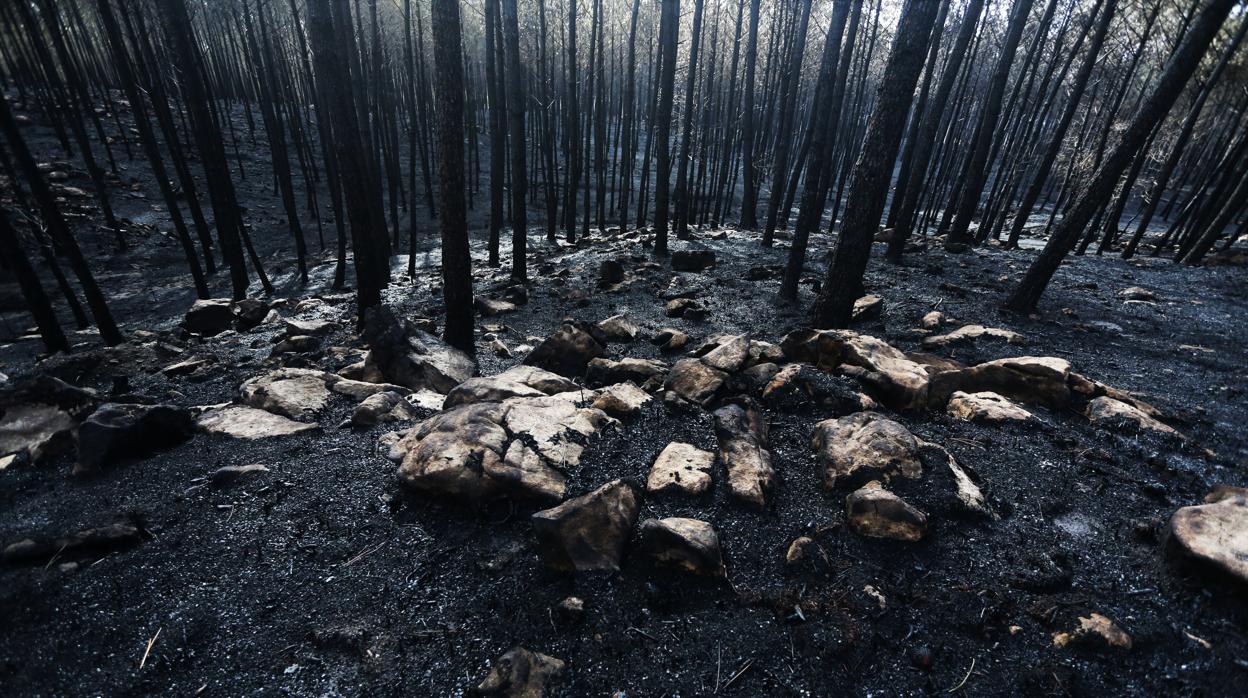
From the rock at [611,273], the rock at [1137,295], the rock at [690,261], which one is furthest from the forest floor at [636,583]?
Result: the rock at [690,261]

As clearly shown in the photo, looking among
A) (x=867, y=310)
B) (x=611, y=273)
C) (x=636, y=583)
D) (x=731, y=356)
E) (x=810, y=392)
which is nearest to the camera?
(x=636, y=583)

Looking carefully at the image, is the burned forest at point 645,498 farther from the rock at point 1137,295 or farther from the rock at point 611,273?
the rock at point 611,273

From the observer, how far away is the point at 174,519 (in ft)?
10.3

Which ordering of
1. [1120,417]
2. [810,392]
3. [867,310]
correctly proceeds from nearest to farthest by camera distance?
1. [1120,417]
2. [810,392]
3. [867,310]

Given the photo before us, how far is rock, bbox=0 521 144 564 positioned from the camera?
9.02 ft

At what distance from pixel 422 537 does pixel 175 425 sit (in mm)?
2753

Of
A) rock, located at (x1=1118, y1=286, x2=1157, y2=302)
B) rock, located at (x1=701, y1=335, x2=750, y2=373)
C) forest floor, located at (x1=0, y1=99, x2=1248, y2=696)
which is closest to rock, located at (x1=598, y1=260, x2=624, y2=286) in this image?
rock, located at (x1=701, y1=335, x2=750, y2=373)

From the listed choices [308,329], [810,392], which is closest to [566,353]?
[810,392]

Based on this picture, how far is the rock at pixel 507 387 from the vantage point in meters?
4.55

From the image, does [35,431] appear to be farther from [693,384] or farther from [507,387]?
[693,384]

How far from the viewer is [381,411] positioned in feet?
14.7

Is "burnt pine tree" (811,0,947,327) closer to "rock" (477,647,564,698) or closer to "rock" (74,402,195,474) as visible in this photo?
"rock" (477,647,564,698)

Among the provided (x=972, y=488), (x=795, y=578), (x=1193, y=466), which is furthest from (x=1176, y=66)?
(x=795, y=578)

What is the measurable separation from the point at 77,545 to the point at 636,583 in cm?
337
